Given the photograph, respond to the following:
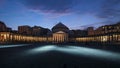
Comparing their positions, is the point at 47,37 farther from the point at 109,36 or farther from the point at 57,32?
the point at 109,36

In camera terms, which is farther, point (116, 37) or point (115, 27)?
point (115, 27)

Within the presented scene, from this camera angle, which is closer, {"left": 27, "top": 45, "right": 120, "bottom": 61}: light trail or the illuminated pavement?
the illuminated pavement

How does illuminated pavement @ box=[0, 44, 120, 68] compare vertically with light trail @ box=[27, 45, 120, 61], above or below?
above

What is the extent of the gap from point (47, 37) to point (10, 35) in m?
76.9

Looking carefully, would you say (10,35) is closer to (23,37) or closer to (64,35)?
(23,37)

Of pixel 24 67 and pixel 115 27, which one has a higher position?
pixel 115 27

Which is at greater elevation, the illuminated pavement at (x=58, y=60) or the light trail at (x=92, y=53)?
the illuminated pavement at (x=58, y=60)

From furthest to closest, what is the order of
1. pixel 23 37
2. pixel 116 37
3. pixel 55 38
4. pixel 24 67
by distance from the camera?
pixel 55 38 < pixel 23 37 < pixel 116 37 < pixel 24 67

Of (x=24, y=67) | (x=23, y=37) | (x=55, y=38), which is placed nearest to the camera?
(x=24, y=67)

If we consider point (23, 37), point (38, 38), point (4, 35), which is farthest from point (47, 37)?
point (4, 35)

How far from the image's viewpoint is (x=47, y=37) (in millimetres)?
196250

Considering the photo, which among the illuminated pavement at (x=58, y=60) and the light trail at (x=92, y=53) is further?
the light trail at (x=92, y=53)

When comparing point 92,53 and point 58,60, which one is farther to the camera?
point 92,53

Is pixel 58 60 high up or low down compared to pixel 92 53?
up
